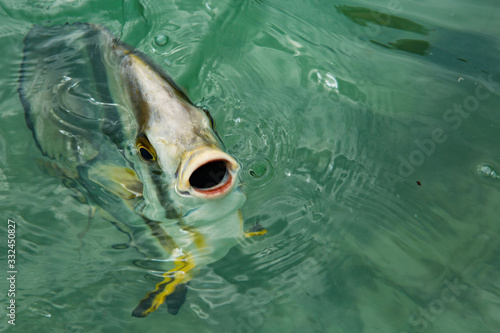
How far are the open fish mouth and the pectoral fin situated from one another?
23.9 inches

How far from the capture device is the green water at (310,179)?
2.66m

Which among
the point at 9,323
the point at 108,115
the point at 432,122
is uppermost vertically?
the point at 432,122

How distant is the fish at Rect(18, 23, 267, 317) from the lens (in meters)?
2.22

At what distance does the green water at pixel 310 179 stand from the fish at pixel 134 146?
0.13m

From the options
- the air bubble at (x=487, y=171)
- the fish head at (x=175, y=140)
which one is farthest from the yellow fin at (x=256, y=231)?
the air bubble at (x=487, y=171)

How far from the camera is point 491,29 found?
11.9 feet

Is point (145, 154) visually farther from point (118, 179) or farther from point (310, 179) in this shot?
point (310, 179)

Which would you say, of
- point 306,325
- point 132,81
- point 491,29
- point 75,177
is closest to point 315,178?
point 306,325

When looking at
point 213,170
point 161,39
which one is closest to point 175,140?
point 213,170

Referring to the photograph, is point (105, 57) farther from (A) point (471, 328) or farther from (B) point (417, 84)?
(A) point (471, 328)

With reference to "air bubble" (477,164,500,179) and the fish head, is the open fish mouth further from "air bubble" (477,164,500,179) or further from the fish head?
"air bubble" (477,164,500,179)

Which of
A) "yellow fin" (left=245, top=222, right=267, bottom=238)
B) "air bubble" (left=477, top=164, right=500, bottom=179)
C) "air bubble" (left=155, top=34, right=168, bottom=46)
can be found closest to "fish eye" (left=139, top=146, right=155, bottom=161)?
"yellow fin" (left=245, top=222, right=267, bottom=238)

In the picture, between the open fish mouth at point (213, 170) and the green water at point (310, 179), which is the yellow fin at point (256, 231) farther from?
the open fish mouth at point (213, 170)

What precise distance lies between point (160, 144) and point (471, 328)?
6.40ft
